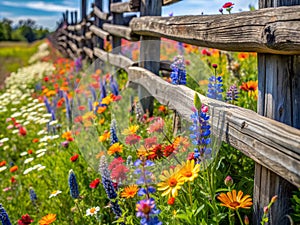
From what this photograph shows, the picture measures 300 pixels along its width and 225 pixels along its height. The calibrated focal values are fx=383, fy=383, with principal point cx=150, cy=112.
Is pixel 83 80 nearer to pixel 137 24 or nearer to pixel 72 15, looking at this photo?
pixel 137 24

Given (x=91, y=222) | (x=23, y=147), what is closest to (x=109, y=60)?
(x=23, y=147)

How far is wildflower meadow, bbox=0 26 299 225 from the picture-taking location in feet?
5.46

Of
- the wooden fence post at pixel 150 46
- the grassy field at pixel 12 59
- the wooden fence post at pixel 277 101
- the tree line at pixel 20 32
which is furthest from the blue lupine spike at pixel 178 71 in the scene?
the tree line at pixel 20 32

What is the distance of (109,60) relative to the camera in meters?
5.71

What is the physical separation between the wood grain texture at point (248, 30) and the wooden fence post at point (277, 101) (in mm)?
32

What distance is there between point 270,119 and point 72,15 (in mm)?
15104

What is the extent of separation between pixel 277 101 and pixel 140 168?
26.7 inches

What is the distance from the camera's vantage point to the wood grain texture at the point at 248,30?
1436mm

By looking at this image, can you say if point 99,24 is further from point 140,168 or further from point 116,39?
point 140,168

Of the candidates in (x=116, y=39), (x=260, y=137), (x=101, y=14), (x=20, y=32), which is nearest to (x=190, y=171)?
(x=260, y=137)

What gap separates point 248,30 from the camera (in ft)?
5.55

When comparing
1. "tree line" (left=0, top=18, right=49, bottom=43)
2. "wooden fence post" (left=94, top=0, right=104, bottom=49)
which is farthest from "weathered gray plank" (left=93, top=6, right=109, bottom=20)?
"tree line" (left=0, top=18, right=49, bottom=43)

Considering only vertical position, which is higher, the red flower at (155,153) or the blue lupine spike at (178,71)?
the blue lupine spike at (178,71)

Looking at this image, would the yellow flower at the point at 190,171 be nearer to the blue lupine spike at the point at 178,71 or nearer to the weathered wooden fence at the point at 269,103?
the weathered wooden fence at the point at 269,103
